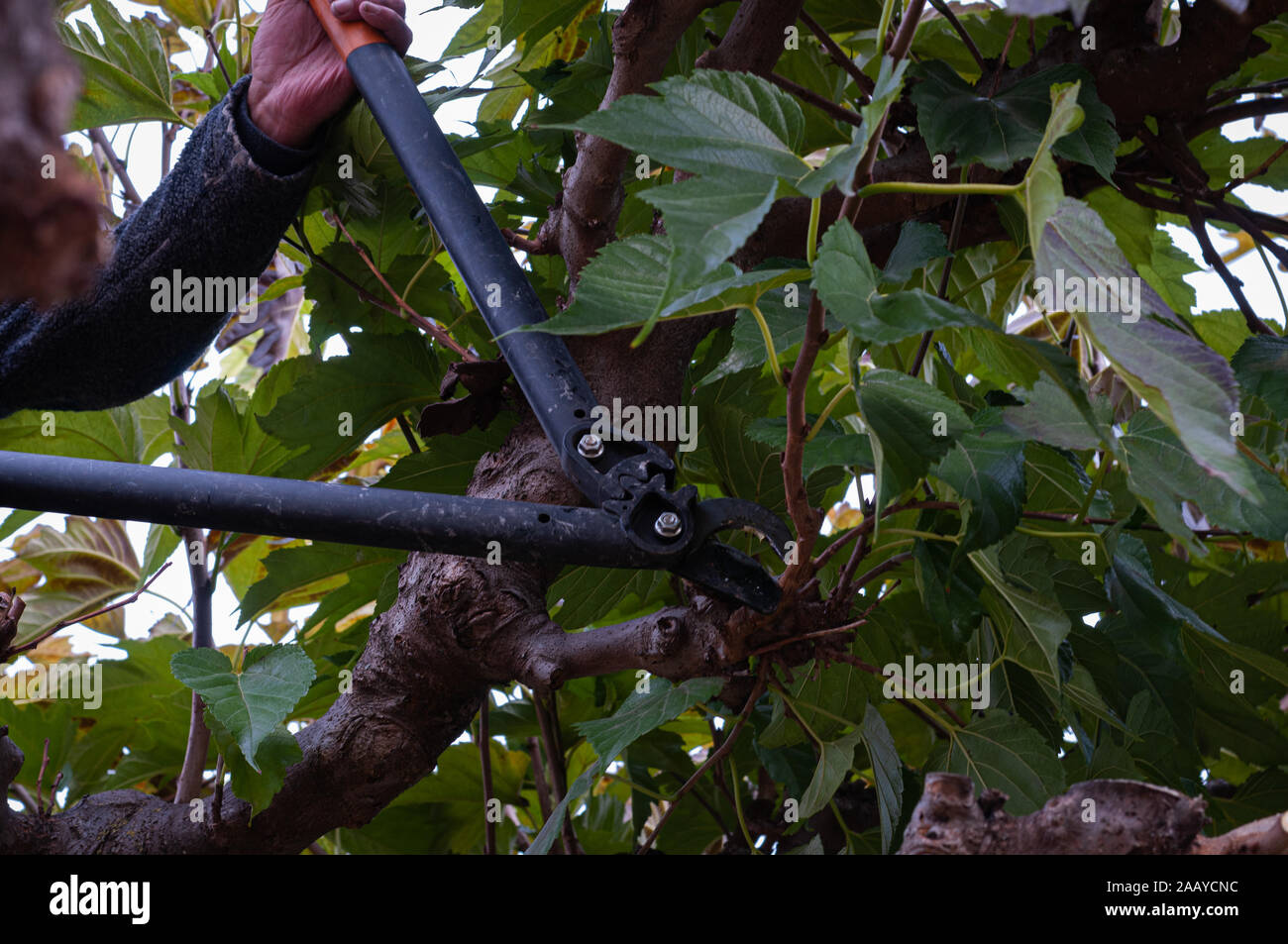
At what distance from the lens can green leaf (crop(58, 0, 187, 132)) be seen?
69 cm

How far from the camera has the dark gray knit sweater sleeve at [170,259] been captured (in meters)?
0.55

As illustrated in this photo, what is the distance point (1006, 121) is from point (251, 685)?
47cm

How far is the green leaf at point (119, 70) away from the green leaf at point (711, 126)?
53 centimetres

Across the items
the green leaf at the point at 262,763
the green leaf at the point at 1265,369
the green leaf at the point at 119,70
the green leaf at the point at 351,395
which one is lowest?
the green leaf at the point at 262,763

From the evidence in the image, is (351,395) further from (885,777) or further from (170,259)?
(885,777)

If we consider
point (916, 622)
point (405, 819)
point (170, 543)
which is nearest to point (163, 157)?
point (170, 543)

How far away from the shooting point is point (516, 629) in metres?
0.50

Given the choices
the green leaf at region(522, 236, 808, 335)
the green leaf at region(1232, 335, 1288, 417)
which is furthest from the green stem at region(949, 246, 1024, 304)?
the green leaf at region(522, 236, 808, 335)

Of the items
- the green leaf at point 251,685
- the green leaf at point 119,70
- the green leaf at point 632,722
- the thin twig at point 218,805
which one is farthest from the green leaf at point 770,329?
the green leaf at point 119,70

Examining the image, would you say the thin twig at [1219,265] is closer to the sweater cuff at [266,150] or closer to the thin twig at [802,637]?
the thin twig at [802,637]

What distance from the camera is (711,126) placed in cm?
32
